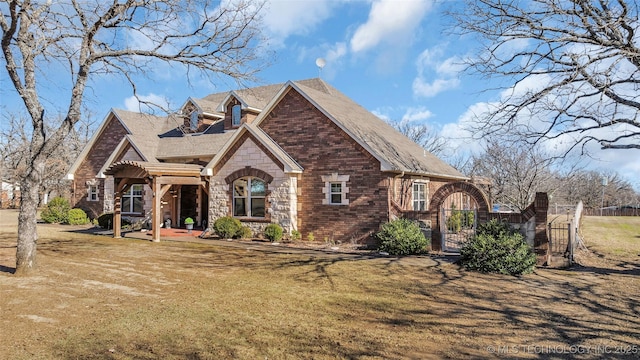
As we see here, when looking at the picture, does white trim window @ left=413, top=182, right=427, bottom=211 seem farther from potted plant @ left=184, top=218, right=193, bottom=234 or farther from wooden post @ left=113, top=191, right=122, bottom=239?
wooden post @ left=113, top=191, right=122, bottom=239

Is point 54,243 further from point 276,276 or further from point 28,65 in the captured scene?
point 276,276

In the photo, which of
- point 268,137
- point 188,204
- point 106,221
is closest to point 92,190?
point 106,221

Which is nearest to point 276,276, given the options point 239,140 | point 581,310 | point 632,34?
point 581,310

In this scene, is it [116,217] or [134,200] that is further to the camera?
[134,200]

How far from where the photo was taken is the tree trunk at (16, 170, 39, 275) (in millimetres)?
10438

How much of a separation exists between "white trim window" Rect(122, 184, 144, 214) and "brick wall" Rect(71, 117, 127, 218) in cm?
290

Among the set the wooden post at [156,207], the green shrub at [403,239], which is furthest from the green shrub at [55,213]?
the green shrub at [403,239]

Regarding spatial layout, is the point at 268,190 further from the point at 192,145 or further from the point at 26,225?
the point at 26,225

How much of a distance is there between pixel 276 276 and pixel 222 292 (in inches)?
82.7

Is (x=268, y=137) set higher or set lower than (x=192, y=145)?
lower

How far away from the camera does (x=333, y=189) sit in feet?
60.8

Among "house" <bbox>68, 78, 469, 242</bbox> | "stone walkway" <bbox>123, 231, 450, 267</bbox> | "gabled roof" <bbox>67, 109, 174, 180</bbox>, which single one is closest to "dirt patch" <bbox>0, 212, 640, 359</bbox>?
"stone walkway" <bbox>123, 231, 450, 267</bbox>

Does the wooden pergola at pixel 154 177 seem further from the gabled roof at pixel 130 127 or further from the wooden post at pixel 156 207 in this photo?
the gabled roof at pixel 130 127

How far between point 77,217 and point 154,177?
1067 cm
